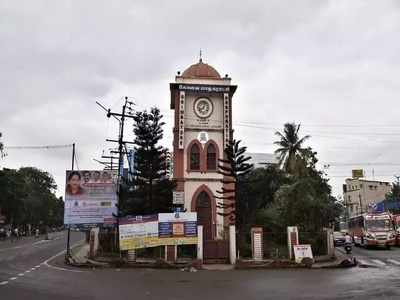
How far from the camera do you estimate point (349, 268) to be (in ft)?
76.7

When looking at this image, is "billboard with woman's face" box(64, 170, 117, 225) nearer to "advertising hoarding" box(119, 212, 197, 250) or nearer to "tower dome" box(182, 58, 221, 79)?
"advertising hoarding" box(119, 212, 197, 250)

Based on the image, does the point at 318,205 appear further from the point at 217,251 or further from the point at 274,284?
the point at 274,284

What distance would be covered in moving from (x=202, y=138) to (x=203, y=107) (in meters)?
2.48

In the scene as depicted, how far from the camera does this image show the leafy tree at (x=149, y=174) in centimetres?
3130

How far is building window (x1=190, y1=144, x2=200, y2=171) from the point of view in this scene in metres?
37.7

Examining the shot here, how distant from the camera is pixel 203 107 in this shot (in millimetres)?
38781

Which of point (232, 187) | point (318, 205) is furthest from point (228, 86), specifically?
point (318, 205)

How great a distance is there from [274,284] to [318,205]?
18.1 meters

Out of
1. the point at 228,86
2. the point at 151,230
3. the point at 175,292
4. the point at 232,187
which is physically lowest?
the point at 175,292

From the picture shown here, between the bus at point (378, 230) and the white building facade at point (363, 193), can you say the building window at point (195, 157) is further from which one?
the white building facade at point (363, 193)

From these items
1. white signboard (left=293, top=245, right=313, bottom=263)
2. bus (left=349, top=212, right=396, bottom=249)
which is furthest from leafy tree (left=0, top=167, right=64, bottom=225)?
white signboard (left=293, top=245, right=313, bottom=263)

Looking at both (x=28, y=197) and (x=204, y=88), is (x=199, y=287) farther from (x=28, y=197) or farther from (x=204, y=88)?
(x=28, y=197)

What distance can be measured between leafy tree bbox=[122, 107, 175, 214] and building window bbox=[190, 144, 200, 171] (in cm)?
455

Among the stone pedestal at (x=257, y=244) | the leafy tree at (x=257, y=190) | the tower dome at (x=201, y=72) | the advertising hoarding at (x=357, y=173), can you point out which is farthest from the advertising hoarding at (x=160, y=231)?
the advertising hoarding at (x=357, y=173)
